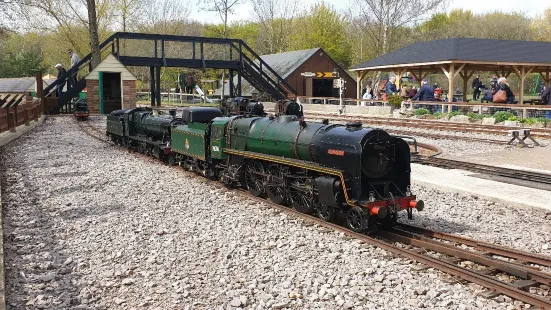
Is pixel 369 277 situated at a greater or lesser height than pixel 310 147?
lesser

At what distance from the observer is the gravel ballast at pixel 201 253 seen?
237 inches

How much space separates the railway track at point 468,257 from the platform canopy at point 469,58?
2401 centimetres

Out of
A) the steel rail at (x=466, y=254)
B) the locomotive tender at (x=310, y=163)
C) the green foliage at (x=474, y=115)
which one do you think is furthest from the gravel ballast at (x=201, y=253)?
the green foliage at (x=474, y=115)

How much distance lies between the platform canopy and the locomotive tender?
21509 millimetres

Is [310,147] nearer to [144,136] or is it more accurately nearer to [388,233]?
[388,233]

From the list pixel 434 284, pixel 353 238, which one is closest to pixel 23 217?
pixel 353 238

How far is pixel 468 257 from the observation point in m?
7.05

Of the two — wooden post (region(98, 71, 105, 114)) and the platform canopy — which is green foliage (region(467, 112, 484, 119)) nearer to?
the platform canopy

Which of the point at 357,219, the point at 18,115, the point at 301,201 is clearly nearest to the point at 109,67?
the point at 18,115

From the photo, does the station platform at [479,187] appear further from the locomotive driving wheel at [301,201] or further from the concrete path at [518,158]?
the locomotive driving wheel at [301,201]

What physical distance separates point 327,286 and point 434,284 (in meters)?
1.37

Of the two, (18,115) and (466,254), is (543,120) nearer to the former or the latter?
(466,254)

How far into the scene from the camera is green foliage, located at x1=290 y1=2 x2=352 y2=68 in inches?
2479

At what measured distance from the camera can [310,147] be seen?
914 cm
